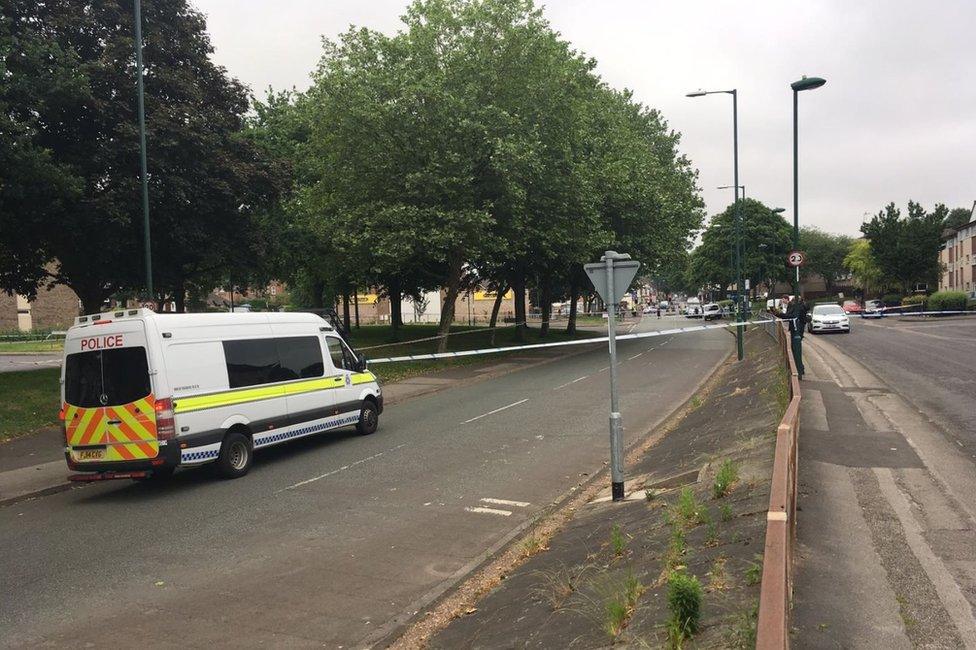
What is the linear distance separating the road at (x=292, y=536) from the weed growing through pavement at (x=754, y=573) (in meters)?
2.52

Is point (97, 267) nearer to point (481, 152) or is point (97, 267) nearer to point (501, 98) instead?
point (481, 152)

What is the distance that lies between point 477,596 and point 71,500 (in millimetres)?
6811

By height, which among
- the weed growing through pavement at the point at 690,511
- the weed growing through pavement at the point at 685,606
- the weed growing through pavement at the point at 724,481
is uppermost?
the weed growing through pavement at the point at 685,606

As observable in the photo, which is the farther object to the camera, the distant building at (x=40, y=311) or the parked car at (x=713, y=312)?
the parked car at (x=713, y=312)

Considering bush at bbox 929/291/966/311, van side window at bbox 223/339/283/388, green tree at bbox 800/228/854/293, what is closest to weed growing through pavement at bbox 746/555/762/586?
van side window at bbox 223/339/283/388

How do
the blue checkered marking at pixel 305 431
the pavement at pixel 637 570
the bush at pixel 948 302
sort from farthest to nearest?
the bush at pixel 948 302
the blue checkered marking at pixel 305 431
the pavement at pixel 637 570

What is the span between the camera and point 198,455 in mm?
9469

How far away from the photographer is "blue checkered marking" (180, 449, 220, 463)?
926 centimetres

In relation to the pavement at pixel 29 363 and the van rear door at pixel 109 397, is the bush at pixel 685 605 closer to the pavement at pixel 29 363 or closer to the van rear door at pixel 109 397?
the van rear door at pixel 109 397

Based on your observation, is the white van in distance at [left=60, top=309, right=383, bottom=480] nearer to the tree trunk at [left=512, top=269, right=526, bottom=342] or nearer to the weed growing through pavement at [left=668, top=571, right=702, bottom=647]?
the weed growing through pavement at [left=668, top=571, right=702, bottom=647]

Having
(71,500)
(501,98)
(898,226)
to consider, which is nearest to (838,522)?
(71,500)

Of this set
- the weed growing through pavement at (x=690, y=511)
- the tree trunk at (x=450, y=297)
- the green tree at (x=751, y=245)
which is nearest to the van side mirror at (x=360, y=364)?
the weed growing through pavement at (x=690, y=511)

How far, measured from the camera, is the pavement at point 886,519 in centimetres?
418

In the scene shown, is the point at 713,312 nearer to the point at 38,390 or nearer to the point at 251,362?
the point at 38,390
